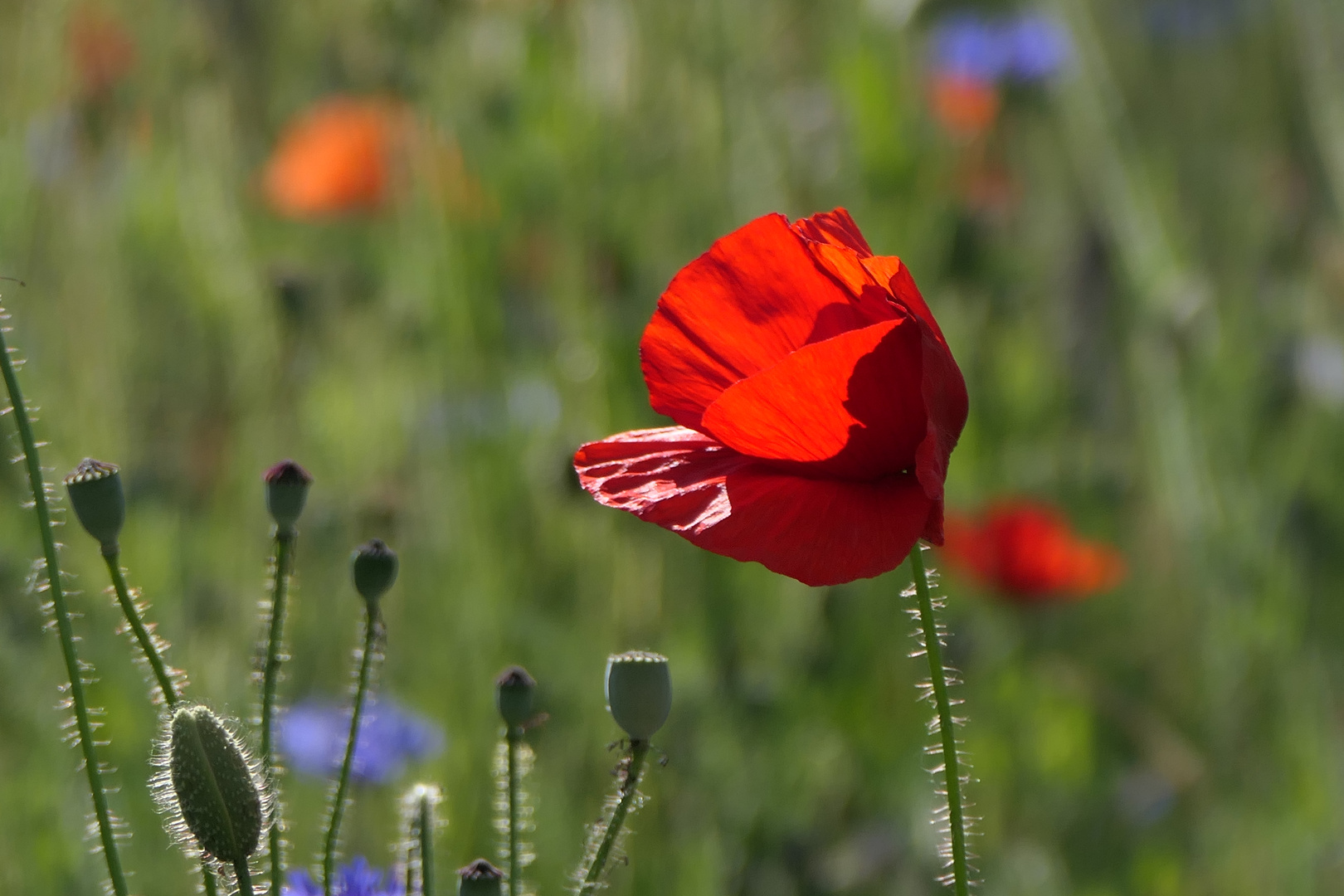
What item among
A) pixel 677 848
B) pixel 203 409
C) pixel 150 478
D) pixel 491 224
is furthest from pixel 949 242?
pixel 203 409

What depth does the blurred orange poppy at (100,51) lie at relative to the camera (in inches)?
51.8

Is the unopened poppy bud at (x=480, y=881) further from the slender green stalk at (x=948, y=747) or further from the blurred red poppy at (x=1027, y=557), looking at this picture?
the blurred red poppy at (x=1027, y=557)

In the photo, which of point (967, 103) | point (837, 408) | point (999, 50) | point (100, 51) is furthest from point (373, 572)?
point (999, 50)

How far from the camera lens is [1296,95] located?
7.34 feet

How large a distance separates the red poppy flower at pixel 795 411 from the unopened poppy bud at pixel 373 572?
0.06 meters

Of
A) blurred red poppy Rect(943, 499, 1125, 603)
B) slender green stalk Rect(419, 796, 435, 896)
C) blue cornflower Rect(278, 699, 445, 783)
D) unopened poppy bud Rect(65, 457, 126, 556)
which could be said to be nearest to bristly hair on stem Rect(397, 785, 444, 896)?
slender green stalk Rect(419, 796, 435, 896)

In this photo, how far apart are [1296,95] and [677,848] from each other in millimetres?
1736

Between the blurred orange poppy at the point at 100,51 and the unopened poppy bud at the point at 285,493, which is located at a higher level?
the blurred orange poppy at the point at 100,51

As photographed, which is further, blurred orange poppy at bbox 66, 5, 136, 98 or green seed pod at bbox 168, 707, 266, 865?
blurred orange poppy at bbox 66, 5, 136, 98

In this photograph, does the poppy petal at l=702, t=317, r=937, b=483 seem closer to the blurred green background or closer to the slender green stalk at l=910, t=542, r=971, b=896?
the slender green stalk at l=910, t=542, r=971, b=896

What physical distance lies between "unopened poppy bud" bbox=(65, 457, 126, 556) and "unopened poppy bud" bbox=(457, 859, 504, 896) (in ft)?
0.39

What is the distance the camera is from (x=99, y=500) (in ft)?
1.18

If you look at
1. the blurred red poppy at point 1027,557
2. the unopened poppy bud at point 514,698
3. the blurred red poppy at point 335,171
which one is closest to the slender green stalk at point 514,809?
the unopened poppy bud at point 514,698

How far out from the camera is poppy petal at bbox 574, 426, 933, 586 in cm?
36
